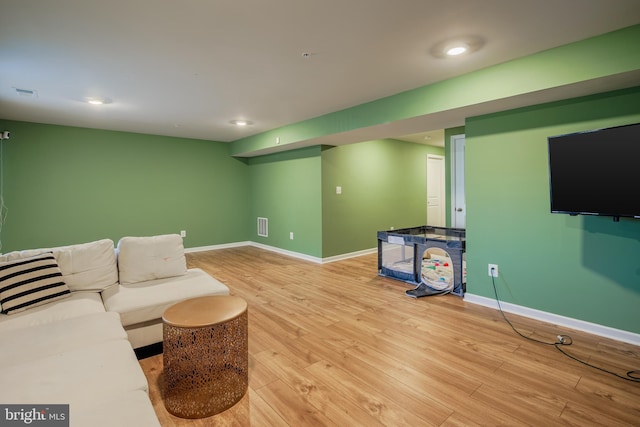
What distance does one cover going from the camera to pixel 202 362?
170 centimetres

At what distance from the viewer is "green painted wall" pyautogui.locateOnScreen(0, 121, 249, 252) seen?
468 cm

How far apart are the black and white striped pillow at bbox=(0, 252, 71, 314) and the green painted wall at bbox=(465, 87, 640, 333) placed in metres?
3.74

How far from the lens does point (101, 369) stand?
1.36 metres

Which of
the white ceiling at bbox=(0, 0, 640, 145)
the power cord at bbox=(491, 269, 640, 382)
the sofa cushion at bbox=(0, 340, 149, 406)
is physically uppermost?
the white ceiling at bbox=(0, 0, 640, 145)

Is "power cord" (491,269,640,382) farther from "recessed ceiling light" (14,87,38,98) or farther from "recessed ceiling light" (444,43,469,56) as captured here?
"recessed ceiling light" (14,87,38,98)

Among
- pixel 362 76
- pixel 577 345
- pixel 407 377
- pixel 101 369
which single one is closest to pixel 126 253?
pixel 101 369

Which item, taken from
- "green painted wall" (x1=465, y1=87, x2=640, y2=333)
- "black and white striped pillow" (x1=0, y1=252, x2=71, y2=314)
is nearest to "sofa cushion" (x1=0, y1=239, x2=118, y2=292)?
"black and white striped pillow" (x1=0, y1=252, x2=71, y2=314)

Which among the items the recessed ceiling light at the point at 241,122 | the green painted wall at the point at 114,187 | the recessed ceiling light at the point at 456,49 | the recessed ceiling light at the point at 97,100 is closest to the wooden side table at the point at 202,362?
the recessed ceiling light at the point at 456,49

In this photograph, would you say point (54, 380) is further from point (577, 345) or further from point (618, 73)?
point (618, 73)

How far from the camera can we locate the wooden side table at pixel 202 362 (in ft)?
5.54

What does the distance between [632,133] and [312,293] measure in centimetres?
315

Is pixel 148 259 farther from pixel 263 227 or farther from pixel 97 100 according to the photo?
Result: pixel 263 227

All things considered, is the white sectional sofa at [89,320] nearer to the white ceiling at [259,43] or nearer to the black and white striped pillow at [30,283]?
the black and white striped pillow at [30,283]

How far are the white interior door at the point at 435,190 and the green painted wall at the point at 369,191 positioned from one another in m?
0.24
